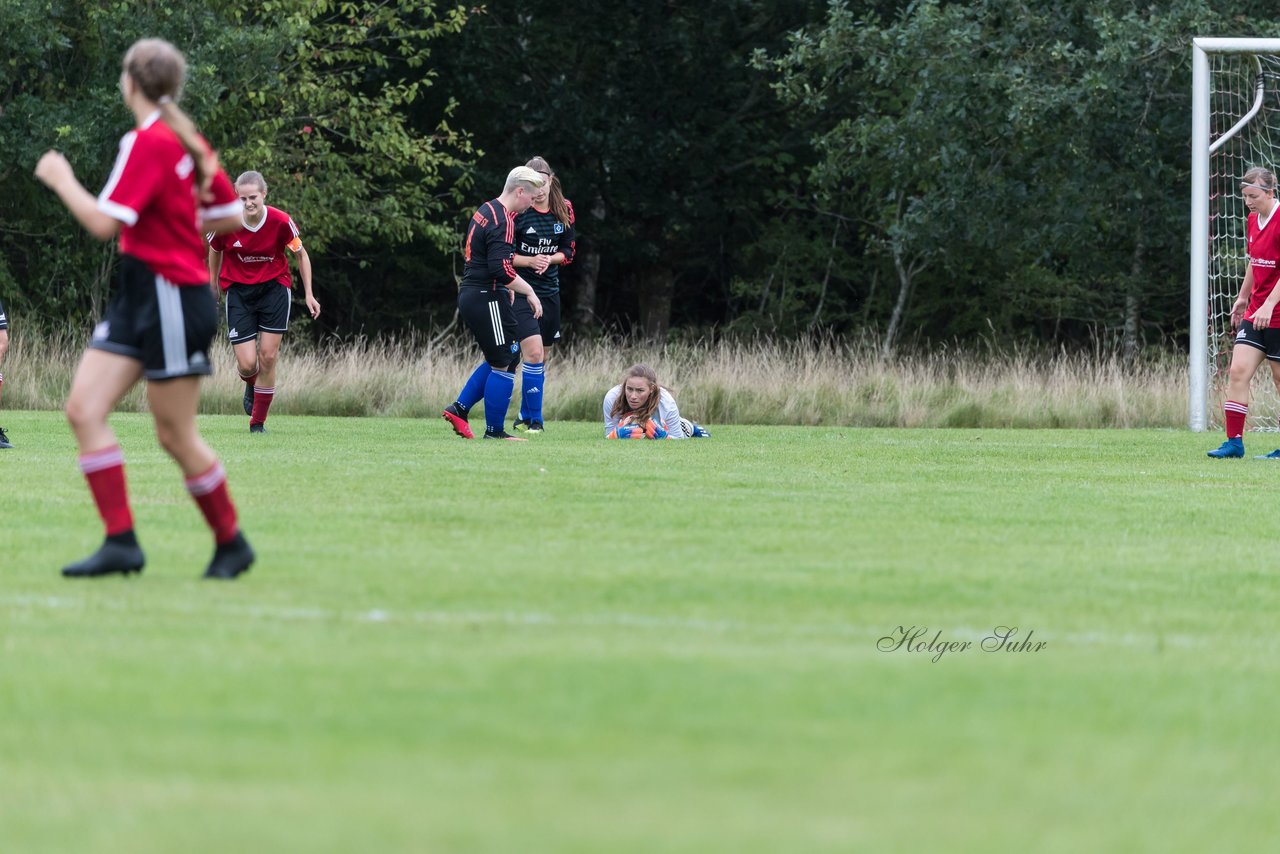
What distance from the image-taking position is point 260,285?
15.0 metres

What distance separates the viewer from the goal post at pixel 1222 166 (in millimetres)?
18844

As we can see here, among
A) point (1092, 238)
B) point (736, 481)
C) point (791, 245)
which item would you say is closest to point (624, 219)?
point (791, 245)

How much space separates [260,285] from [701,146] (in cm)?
2273

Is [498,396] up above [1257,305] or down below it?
below

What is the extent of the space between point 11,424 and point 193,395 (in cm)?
1024

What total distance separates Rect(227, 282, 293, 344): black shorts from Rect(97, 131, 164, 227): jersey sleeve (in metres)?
8.62

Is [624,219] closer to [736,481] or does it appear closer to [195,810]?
[736,481]

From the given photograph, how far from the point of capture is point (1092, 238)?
1193 inches

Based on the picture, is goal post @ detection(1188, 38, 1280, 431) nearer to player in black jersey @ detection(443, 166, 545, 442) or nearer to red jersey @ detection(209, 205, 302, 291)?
player in black jersey @ detection(443, 166, 545, 442)

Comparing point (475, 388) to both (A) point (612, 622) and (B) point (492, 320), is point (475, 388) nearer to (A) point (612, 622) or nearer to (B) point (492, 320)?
(B) point (492, 320)

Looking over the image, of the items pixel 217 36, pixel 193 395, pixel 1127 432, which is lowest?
pixel 1127 432

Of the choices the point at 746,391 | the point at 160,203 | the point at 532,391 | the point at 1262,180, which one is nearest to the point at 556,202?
the point at 532,391

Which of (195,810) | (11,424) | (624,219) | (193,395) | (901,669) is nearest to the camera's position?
(195,810)

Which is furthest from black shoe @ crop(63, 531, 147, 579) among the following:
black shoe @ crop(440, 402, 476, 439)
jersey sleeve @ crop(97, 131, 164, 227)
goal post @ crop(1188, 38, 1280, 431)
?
goal post @ crop(1188, 38, 1280, 431)
